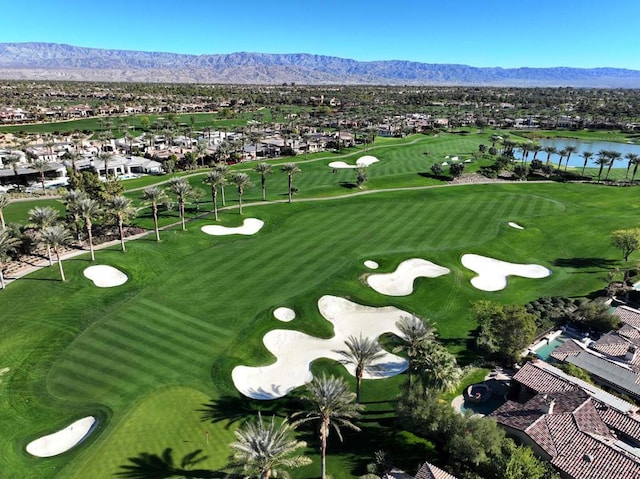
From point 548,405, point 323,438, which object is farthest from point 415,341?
point 323,438

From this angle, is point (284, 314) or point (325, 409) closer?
point (325, 409)

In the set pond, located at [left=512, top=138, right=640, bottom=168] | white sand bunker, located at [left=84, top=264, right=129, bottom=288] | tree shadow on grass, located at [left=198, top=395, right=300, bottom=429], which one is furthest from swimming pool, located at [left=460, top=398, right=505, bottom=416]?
pond, located at [left=512, top=138, right=640, bottom=168]

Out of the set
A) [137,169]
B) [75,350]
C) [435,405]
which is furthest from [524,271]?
[137,169]

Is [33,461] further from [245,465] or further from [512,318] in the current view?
[512,318]

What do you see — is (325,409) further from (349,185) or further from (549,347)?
(349,185)

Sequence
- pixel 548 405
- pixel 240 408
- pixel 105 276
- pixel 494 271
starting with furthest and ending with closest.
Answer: pixel 494 271
pixel 105 276
pixel 240 408
pixel 548 405

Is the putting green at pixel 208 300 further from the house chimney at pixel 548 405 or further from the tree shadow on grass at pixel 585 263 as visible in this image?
the house chimney at pixel 548 405
